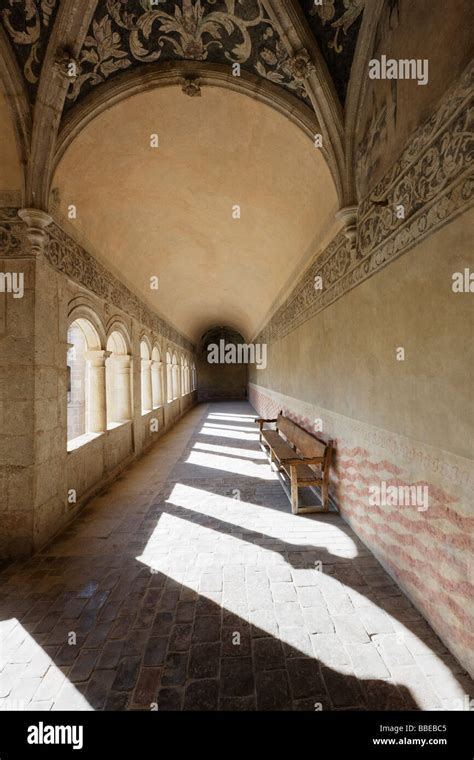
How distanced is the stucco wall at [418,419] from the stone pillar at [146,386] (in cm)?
658

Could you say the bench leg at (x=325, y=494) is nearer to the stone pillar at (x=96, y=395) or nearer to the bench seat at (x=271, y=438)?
the bench seat at (x=271, y=438)

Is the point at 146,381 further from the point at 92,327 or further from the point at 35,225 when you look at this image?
the point at 35,225

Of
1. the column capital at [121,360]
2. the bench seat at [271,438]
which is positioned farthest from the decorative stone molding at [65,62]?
the bench seat at [271,438]

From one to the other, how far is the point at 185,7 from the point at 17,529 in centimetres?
584

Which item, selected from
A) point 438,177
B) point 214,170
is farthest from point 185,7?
point 438,177

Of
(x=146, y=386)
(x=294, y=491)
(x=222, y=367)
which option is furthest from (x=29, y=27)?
(x=222, y=367)

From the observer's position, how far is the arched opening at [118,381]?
24.7 feet

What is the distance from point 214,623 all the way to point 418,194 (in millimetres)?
3756

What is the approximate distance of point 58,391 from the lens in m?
4.36

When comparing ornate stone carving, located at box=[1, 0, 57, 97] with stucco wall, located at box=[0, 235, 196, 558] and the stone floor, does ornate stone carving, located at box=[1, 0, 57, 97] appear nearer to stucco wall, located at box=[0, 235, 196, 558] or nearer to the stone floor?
stucco wall, located at box=[0, 235, 196, 558]

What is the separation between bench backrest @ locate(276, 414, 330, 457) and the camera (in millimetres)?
5002

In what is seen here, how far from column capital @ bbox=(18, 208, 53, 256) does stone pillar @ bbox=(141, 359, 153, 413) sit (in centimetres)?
594

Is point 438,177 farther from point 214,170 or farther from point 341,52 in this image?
point 214,170

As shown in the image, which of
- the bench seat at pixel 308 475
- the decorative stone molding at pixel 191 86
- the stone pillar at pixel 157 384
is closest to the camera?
the decorative stone molding at pixel 191 86
